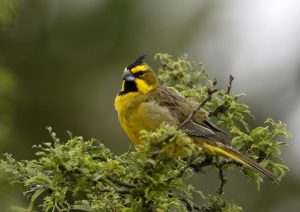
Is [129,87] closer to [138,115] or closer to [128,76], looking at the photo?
[128,76]

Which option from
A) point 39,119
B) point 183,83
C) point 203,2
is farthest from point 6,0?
point 203,2

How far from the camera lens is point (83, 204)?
14.7 ft

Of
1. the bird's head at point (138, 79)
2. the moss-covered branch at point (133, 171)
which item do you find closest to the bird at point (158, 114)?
the bird's head at point (138, 79)

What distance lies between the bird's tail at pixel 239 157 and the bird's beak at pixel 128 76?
1.17 m

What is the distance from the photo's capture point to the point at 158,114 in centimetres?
576

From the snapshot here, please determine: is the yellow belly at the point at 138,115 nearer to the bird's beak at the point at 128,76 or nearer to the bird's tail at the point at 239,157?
the bird's beak at the point at 128,76

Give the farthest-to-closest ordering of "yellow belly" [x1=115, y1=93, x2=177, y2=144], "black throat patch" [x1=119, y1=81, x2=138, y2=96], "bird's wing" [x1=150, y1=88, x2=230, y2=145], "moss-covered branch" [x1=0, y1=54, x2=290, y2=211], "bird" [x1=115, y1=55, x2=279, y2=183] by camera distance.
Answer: "black throat patch" [x1=119, y1=81, x2=138, y2=96] < "yellow belly" [x1=115, y1=93, x2=177, y2=144] < "bird's wing" [x1=150, y1=88, x2=230, y2=145] < "bird" [x1=115, y1=55, x2=279, y2=183] < "moss-covered branch" [x1=0, y1=54, x2=290, y2=211]

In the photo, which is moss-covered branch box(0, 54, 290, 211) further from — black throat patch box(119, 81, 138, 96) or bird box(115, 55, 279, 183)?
black throat patch box(119, 81, 138, 96)

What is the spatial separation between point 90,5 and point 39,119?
188 centimetres

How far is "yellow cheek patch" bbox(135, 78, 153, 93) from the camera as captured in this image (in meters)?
6.19

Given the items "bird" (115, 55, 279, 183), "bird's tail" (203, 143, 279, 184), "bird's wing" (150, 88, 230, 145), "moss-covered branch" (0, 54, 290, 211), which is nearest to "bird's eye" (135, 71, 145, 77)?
"bird" (115, 55, 279, 183)

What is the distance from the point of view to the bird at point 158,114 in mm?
5184

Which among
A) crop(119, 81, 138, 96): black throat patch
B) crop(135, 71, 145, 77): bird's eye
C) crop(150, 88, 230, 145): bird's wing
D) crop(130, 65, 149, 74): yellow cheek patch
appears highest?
crop(130, 65, 149, 74): yellow cheek patch

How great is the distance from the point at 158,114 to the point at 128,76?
568 mm
